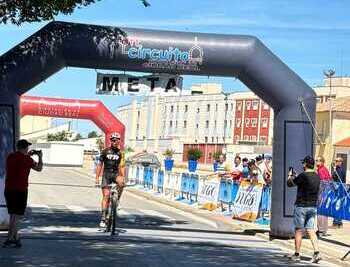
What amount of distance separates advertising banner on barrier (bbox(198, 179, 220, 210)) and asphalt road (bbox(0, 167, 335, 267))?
294 cm

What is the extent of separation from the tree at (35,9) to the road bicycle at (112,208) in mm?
3450

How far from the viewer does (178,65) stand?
46.6ft

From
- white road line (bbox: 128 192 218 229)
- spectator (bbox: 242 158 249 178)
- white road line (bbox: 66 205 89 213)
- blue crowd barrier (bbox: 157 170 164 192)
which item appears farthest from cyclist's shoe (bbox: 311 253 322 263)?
blue crowd barrier (bbox: 157 170 164 192)

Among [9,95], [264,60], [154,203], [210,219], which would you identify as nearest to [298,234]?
[264,60]

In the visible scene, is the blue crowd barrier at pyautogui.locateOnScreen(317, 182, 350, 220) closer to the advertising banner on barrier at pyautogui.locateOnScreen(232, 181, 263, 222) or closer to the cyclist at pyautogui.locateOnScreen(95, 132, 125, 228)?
the advertising banner on barrier at pyautogui.locateOnScreen(232, 181, 263, 222)

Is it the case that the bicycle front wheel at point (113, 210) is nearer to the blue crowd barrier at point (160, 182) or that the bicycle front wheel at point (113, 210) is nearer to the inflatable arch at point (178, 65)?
the inflatable arch at point (178, 65)

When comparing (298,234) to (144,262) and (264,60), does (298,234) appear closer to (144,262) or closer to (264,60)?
(144,262)

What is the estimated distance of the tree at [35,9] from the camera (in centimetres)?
1325

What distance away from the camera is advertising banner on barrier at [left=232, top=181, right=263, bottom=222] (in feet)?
61.0

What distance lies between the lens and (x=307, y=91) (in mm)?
14086

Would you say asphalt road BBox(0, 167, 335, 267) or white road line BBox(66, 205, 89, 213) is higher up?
white road line BBox(66, 205, 89, 213)

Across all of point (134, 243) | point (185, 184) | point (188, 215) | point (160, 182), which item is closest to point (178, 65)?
point (134, 243)

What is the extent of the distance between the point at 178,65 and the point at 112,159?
226cm

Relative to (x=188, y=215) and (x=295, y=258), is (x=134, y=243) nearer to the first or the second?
(x=295, y=258)
